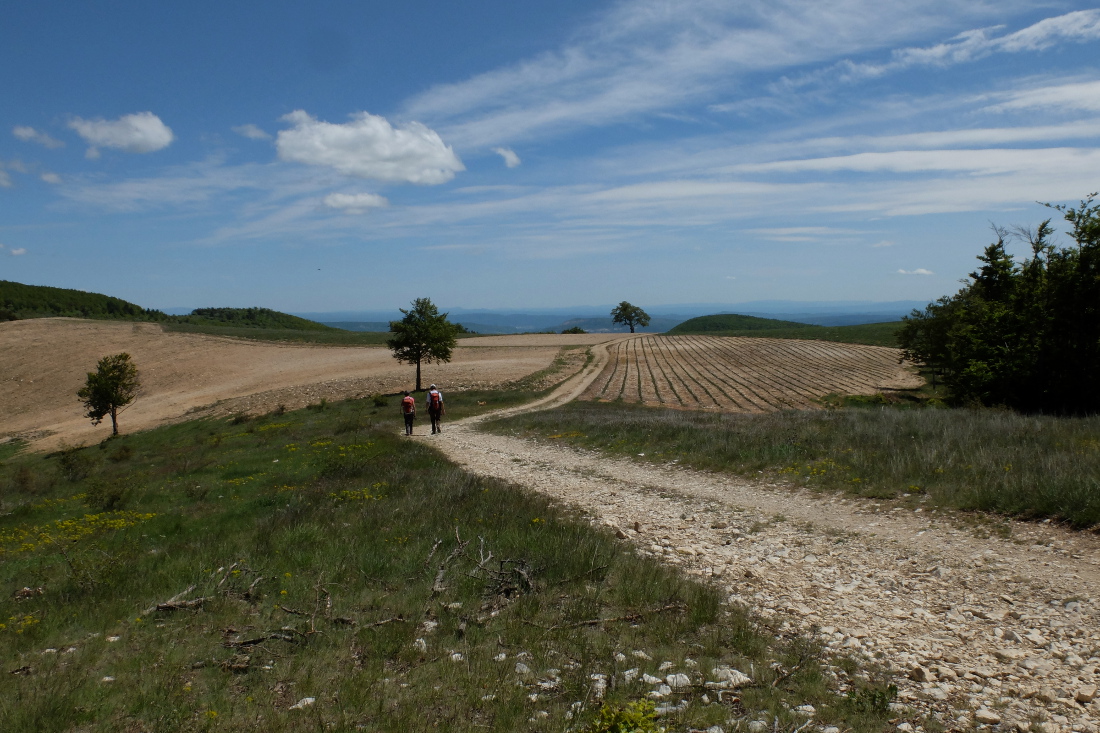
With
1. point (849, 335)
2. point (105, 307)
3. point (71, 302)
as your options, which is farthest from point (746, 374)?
point (71, 302)

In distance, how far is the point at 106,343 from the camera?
79.2 metres

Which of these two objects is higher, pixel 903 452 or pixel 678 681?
pixel 903 452

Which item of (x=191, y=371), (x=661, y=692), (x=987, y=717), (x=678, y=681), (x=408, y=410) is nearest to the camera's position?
(x=987, y=717)

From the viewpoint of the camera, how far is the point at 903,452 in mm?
15023

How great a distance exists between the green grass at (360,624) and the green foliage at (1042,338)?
29071 millimetres

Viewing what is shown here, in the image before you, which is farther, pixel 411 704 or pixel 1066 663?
pixel 1066 663

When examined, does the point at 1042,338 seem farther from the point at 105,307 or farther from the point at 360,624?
the point at 105,307

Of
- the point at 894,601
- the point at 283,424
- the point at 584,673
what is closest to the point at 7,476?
the point at 283,424

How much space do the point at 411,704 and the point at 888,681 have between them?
15.2 ft

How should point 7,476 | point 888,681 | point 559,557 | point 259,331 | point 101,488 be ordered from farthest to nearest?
point 259,331
point 7,476
point 101,488
point 559,557
point 888,681

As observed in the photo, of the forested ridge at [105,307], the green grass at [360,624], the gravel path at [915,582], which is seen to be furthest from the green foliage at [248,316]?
the gravel path at [915,582]

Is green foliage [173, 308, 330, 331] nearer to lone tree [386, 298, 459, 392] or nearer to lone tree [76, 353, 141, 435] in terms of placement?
lone tree [76, 353, 141, 435]

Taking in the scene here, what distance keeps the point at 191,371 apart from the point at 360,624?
224ft

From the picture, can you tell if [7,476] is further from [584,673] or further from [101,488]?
[584,673]
